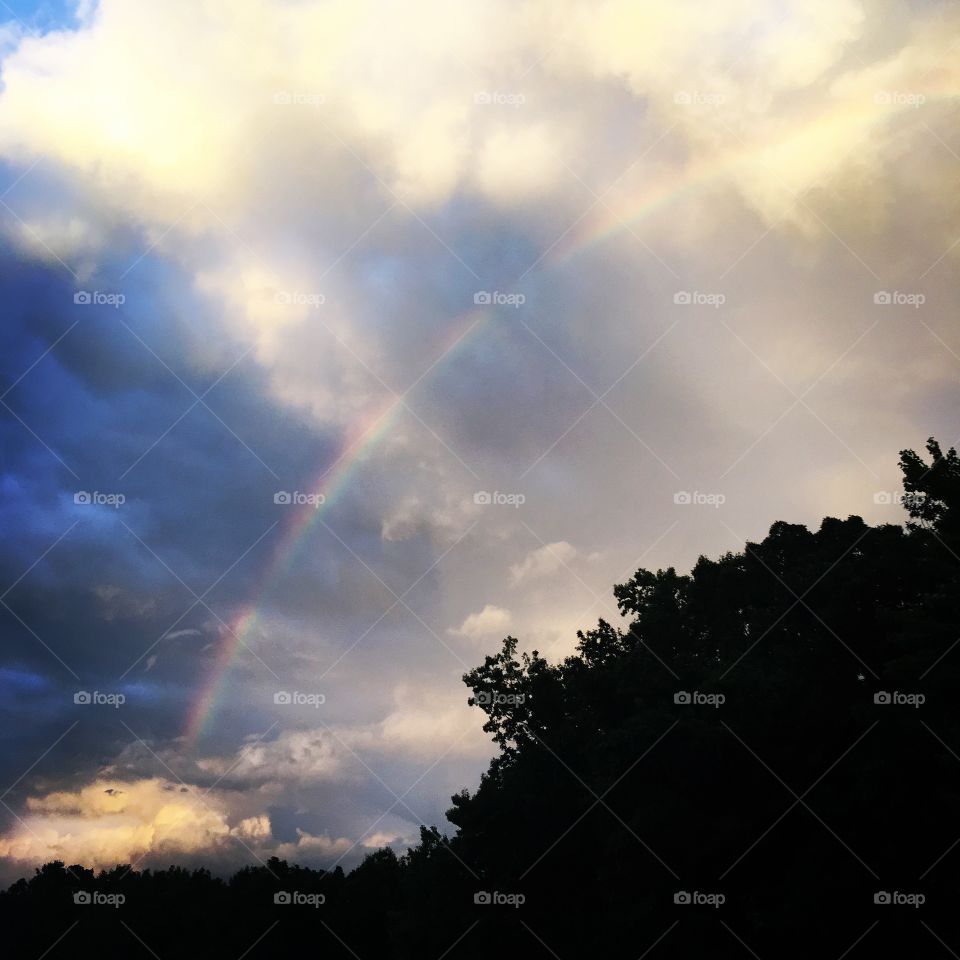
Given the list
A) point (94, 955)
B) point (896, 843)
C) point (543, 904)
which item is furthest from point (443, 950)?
point (94, 955)

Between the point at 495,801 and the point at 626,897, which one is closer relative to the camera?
the point at 626,897

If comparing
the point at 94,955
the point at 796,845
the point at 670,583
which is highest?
the point at 670,583

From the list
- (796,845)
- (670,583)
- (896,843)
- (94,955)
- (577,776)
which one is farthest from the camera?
(94,955)

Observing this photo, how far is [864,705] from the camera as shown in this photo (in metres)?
26.6

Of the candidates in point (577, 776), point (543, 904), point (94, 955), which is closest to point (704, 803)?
point (577, 776)

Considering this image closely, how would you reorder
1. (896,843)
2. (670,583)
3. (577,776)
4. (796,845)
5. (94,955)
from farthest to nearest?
1. (94,955)
2. (670,583)
3. (577,776)
4. (796,845)
5. (896,843)

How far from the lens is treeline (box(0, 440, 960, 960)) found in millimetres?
25719

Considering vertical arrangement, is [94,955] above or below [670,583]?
below

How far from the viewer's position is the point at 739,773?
31250mm

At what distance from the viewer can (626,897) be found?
3111cm

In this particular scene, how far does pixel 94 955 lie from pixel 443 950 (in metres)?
69.8

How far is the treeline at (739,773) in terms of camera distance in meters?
25.7

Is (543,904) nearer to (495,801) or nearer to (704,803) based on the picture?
(495,801)

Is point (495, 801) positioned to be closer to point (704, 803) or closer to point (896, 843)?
point (704, 803)
